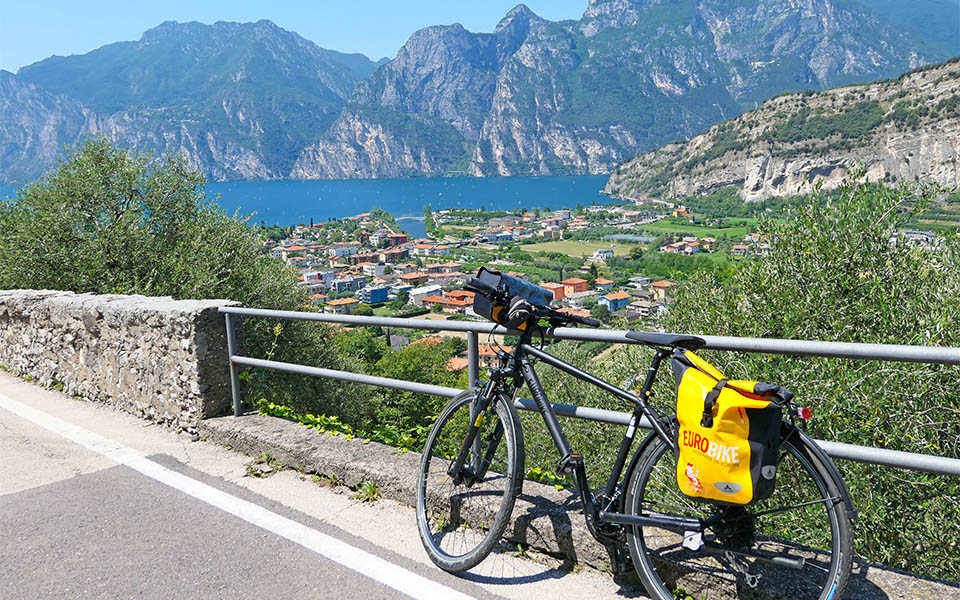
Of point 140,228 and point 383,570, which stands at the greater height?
point 140,228

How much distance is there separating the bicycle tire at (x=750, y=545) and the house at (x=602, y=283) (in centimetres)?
6005

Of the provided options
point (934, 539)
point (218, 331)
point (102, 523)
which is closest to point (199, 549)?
point (102, 523)

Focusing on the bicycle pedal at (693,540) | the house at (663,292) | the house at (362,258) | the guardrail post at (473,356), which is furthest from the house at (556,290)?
the house at (362,258)

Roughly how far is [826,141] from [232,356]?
139 metres

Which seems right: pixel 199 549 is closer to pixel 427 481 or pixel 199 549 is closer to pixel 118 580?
pixel 118 580

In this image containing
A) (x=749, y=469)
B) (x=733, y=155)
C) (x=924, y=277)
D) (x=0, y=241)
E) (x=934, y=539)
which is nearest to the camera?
(x=749, y=469)

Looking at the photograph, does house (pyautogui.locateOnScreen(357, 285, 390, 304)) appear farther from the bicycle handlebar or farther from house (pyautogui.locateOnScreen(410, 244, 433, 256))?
the bicycle handlebar

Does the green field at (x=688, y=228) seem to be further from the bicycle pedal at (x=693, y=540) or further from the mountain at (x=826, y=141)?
the bicycle pedal at (x=693, y=540)

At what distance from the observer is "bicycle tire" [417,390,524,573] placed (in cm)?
310

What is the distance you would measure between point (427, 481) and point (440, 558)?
0.61 meters

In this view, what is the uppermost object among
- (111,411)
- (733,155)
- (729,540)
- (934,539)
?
(733,155)

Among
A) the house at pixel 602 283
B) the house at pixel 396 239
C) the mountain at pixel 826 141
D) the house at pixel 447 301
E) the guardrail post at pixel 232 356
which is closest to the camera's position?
the guardrail post at pixel 232 356

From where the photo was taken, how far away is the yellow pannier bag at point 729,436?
2.25 m

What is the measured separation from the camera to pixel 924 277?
1002 centimetres
